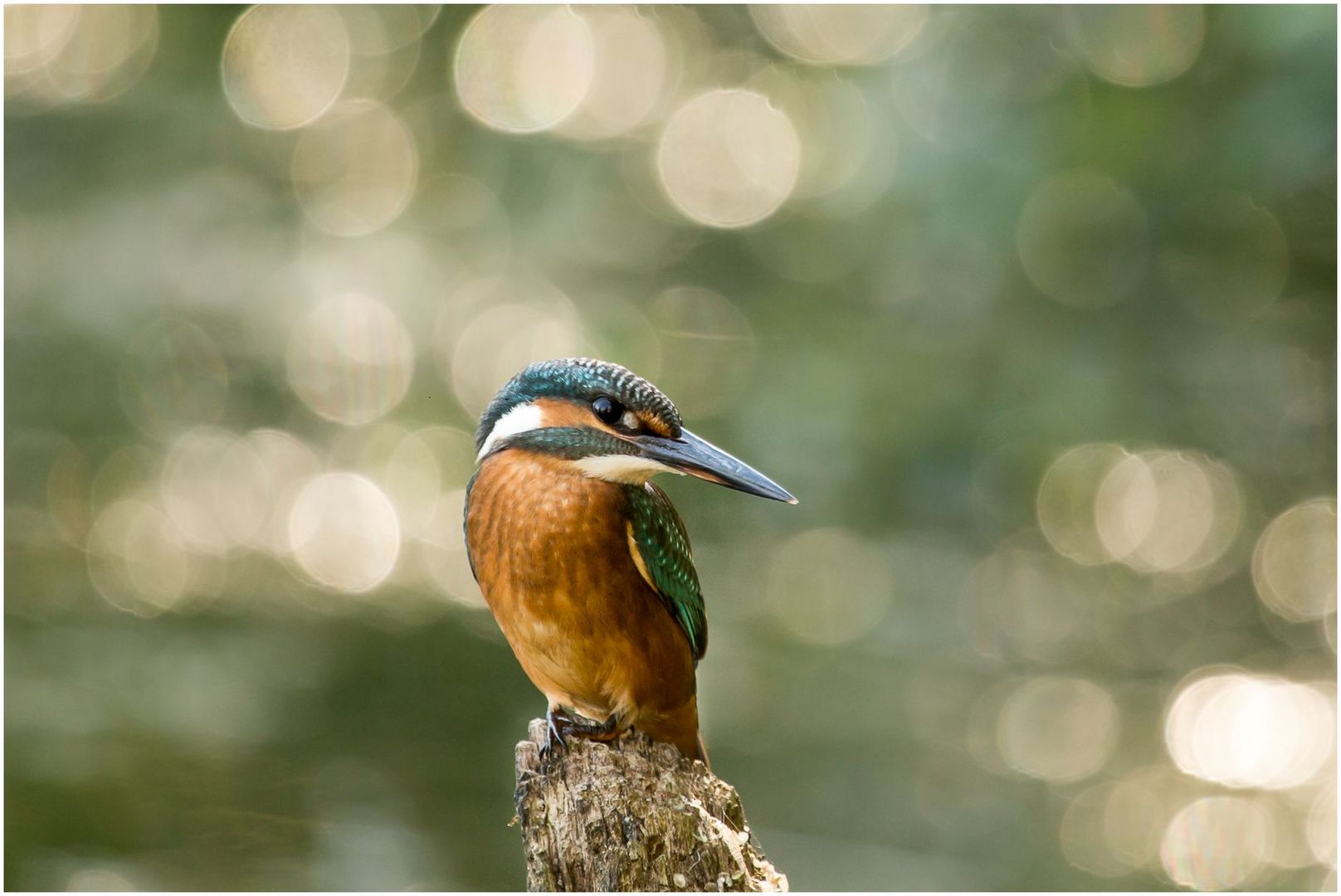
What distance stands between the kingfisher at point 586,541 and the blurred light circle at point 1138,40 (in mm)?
4076

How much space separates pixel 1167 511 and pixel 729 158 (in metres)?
2.99

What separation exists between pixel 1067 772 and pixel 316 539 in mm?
4265

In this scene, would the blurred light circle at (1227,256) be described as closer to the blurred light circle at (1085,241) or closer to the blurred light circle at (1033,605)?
the blurred light circle at (1085,241)

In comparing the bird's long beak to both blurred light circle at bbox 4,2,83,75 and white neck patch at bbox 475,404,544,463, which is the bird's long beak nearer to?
white neck patch at bbox 475,404,544,463

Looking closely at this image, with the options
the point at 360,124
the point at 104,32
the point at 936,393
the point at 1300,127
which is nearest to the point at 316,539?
the point at 360,124

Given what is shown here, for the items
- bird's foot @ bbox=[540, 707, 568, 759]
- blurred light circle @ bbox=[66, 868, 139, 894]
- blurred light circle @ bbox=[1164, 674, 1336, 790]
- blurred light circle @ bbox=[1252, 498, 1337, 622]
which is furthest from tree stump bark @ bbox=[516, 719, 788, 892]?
blurred light circle @ bbox=[1164, 674, 1336, 790]

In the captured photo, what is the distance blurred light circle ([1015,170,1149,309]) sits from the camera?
6387 mm

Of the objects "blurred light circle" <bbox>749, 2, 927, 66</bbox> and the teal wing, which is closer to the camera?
the teal wing

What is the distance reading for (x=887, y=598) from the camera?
24.1ft

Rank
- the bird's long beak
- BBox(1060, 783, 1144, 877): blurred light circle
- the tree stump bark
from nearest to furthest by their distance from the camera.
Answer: the tree stump bark
the bird's long beak
BBox(1060, 783, 1144, 877): blurred light circle

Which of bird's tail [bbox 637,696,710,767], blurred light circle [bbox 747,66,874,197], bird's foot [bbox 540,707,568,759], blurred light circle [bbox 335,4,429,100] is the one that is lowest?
bird's foot [bbox 540,707,568,759]

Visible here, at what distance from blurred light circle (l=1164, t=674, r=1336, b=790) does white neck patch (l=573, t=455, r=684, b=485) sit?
17.7ft

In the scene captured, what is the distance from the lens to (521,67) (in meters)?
7.16

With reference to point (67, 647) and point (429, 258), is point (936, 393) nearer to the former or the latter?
point (429, 258)
